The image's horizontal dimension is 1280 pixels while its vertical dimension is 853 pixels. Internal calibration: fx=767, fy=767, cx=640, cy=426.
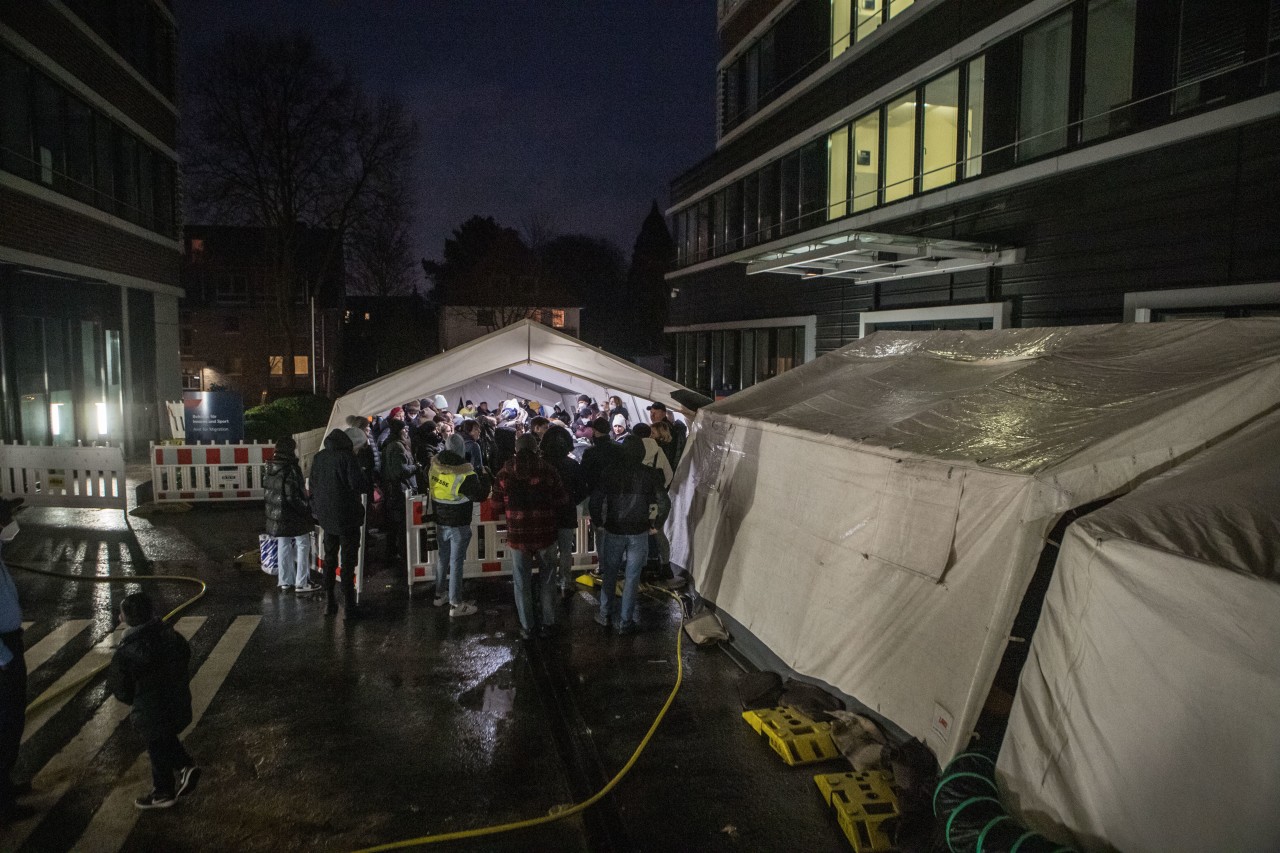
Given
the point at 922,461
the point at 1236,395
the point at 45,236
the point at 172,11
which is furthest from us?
the point at 172,11

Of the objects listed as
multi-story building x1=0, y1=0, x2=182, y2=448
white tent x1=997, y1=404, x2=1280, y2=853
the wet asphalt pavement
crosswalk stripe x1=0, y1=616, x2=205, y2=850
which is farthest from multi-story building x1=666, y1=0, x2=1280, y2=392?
multi-story building x1=0, y1=0, x2=182, y2=448

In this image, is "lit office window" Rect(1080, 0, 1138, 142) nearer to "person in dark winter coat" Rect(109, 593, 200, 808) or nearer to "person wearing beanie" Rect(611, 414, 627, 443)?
"person wearing beanie" Rect(611, 414, 627, 443)

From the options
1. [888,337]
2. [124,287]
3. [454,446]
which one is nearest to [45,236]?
[124,287]

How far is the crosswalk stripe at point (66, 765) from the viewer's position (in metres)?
4.36

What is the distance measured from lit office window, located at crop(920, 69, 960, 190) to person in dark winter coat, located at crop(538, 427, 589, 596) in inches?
301

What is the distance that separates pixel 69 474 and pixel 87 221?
7.93 metres

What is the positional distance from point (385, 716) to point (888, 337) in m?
6.53

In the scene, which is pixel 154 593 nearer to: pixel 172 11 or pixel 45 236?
pixel 45 236

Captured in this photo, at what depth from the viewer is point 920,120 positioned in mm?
12695

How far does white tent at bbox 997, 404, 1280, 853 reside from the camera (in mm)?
3010

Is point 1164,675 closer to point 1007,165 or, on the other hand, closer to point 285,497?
point 285,497

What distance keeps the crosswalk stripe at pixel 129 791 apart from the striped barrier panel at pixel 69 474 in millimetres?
6315

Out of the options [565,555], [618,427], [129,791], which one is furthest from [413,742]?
[618,427]

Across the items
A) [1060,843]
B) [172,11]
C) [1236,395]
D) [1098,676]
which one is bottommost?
[1060,843]
